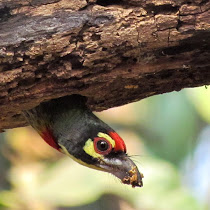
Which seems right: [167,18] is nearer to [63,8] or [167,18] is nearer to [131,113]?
[63,8]

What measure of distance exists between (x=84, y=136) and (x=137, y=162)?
0.94 meters

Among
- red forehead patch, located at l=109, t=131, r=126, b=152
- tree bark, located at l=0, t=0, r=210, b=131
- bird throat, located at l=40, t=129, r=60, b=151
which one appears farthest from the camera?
bird throat, located at l=40, t=129, r=60, b=151

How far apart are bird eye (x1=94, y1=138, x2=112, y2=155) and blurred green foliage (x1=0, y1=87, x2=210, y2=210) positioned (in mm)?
664

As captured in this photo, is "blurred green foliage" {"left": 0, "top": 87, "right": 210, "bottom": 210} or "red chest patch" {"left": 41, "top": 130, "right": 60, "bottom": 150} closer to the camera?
"red chest patch" {"left": 41, "top": 130, "right": 60, "bottom": 150}

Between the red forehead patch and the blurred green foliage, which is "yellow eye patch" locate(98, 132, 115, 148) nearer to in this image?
the red forehead patch

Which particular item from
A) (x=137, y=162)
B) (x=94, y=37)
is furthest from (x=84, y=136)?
(x=137, y=162)

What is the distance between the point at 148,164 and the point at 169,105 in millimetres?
807

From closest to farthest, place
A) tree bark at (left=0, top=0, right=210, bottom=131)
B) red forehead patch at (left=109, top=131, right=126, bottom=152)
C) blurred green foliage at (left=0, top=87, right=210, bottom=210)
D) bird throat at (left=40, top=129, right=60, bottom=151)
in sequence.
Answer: tree bark at (left=0, top=0, right=210, bottom=131)
red forehead patch at (left=109, top=131, right=126, bottom=152)
bird throat at (left=40, top=129, right=60, bottom=151)
blurred green foliage at (left=0, top=87, right=210, bottom=210)

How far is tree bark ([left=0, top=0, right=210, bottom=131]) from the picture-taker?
2.97m

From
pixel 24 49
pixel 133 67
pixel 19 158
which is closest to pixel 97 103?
pixel 133 67

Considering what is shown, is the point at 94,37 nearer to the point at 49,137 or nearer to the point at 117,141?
the point at 117,141

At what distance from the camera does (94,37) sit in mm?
3012

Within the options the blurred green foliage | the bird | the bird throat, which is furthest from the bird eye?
the blurred green foliage

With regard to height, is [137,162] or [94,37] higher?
[137,162]
